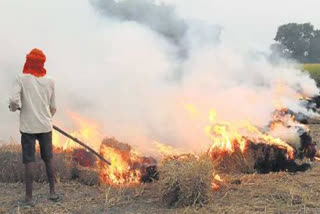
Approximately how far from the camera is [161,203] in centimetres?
525

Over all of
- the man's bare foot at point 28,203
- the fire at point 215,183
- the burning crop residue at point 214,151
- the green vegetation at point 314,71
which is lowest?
the man's bare foot at point 28,203

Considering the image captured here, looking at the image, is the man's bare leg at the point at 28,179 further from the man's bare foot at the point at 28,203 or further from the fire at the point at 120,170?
the fire at the point at 120,170

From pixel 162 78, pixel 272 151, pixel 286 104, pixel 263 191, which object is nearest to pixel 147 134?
pixel 162 78

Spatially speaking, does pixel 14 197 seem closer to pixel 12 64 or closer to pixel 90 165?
pixel 90 165

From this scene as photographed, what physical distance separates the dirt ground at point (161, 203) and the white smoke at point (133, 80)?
187cm

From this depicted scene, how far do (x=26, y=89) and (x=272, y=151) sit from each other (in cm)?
413

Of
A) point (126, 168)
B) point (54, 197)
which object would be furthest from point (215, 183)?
point (54, 197)

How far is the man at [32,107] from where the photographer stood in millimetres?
5020

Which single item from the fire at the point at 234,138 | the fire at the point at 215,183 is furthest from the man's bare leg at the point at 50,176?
the fire at the point at 234,138

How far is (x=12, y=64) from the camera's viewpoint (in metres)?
8.38

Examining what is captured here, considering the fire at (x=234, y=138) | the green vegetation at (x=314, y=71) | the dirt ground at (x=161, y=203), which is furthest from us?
the green vegetation at (x=314, y=71)

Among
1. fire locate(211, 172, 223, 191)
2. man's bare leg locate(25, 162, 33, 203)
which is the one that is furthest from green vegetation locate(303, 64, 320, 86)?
man's bare leg locate(25, 162, 33, 203)

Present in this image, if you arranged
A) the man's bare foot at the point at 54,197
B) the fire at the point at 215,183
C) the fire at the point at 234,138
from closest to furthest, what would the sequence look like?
the man's bare foot at the point at 54,197, the fire at the point at 215,183, the fire at the point at 234,138

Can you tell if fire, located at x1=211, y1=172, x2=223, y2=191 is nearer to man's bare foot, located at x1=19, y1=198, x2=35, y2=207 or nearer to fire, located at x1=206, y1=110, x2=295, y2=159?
fire, located at x1=206, y1=110, x2=295, y2=159
